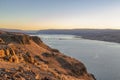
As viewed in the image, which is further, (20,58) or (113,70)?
(113,70)

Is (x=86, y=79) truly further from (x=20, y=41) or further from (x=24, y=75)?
(x=24, y=75)

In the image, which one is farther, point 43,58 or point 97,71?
point 97,71

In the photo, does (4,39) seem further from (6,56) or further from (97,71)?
(97,71)

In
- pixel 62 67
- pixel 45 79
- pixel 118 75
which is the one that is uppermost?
pixel 45 79

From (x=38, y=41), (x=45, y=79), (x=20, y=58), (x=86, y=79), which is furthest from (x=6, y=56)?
(x=38, y=41)

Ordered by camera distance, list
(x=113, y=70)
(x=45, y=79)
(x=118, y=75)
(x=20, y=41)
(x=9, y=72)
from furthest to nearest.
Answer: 1. (x=113, y=70)
2. (x=118, y=75)
3. (x=20, y=41)
4. (x=45, y=79)
5. (x=9, y=72)

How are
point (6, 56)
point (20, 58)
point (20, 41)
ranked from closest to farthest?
point (6, 56), point (20, 58), point (20, 41)

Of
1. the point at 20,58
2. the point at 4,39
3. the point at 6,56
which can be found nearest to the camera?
the point at 6,56

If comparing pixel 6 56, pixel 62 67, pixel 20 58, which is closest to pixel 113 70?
pixel 62 67

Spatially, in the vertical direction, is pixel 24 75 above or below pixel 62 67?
above
